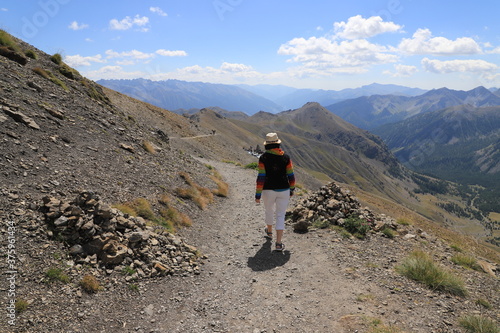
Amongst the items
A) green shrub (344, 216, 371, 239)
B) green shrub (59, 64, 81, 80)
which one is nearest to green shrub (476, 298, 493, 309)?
Answer: green shrub (344, 216, 371, 239)

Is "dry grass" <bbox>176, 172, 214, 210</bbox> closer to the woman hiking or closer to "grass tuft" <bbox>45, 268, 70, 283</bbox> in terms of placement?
the woman hiking

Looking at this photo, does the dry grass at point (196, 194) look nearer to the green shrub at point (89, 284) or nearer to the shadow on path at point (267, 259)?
the shadow on path at point (267, 259)

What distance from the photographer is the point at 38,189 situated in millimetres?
9797

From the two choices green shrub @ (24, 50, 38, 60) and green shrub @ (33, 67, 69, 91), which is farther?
green shrub @ (24, 50, 38, 60)

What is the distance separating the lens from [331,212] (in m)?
14.5

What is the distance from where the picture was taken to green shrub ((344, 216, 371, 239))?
12594mm

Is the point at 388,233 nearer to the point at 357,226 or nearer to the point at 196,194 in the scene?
the point at 357,226

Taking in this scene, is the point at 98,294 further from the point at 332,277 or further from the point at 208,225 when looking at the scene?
the point at 208,225

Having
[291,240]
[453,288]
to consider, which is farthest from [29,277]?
[453,288]

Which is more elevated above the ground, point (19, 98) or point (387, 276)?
point (19, 98)

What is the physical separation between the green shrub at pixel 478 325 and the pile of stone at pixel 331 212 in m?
6.75

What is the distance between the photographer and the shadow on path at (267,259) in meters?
10.1

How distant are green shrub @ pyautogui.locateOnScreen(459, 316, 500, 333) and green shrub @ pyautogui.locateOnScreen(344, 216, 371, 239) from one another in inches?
229

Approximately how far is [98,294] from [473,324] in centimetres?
934
